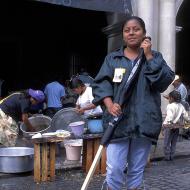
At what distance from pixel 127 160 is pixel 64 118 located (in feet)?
15.9

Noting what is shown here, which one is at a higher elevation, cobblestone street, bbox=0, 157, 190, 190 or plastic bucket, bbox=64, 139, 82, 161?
plastic bucket, bbox=64, 139, 82, 161

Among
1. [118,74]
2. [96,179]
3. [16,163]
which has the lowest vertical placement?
[96,179]

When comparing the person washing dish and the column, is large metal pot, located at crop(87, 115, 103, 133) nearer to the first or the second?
the person washing dish

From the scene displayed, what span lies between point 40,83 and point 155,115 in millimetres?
13054

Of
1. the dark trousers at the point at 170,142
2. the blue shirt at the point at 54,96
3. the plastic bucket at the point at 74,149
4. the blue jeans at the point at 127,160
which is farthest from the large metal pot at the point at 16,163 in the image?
the blue shirt at the point at 54,96

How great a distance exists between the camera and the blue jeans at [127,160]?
3.97 metres

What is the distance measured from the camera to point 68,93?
42.8 feet

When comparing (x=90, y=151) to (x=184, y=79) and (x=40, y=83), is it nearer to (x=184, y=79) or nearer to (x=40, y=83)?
(x=40, y=83)

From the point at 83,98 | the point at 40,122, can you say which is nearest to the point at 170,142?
the point at 83,98

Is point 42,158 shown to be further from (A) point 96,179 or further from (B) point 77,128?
(B) point 77,128

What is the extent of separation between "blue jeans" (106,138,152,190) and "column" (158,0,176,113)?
320 inches

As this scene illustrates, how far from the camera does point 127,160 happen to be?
4105mm

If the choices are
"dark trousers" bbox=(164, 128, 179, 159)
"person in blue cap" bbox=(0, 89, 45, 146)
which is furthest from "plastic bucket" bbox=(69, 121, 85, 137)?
"dark trousers" bbox=(164, 128, 179, 159)

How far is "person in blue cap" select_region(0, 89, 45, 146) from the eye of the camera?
7582mm
